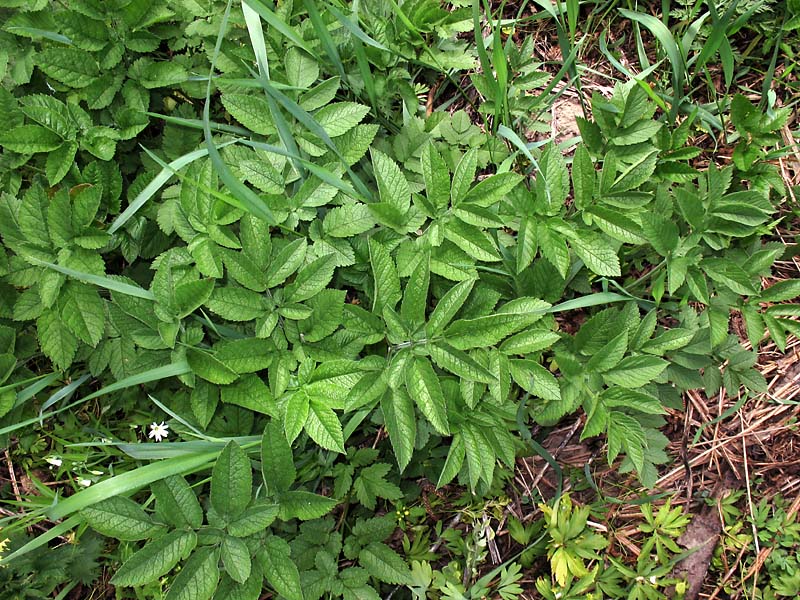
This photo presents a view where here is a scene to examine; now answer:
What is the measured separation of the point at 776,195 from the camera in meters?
2.36

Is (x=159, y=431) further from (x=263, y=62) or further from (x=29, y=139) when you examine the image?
(x=263, y=62)

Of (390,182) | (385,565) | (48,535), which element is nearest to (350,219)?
(390,182)

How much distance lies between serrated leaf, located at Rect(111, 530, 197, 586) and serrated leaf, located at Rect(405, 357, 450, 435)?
0.71 m

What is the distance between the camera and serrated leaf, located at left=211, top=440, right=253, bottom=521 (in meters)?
1.69

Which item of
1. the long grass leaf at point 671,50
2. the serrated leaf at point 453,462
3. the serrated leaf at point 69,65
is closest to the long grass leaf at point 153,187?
the serrated leaf at point 69,65

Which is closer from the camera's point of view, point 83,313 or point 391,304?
point 391,304

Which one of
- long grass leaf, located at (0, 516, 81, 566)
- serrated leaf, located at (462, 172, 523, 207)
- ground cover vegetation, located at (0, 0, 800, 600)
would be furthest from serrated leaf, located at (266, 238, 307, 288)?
long grass leaf, located at (0, 516, 81, 566)

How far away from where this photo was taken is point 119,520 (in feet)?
5.53

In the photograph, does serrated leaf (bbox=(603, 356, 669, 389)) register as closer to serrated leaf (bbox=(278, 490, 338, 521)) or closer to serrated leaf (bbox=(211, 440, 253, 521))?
serrated leaf (bbox=(278, 490, 338, 521))

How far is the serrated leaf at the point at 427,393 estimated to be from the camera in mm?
1639

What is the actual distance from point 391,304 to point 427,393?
0.28 m

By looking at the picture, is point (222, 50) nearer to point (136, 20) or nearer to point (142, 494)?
point (136, 20)

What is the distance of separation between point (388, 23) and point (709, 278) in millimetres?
1389

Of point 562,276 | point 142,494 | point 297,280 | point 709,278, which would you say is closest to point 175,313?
point 297,280
